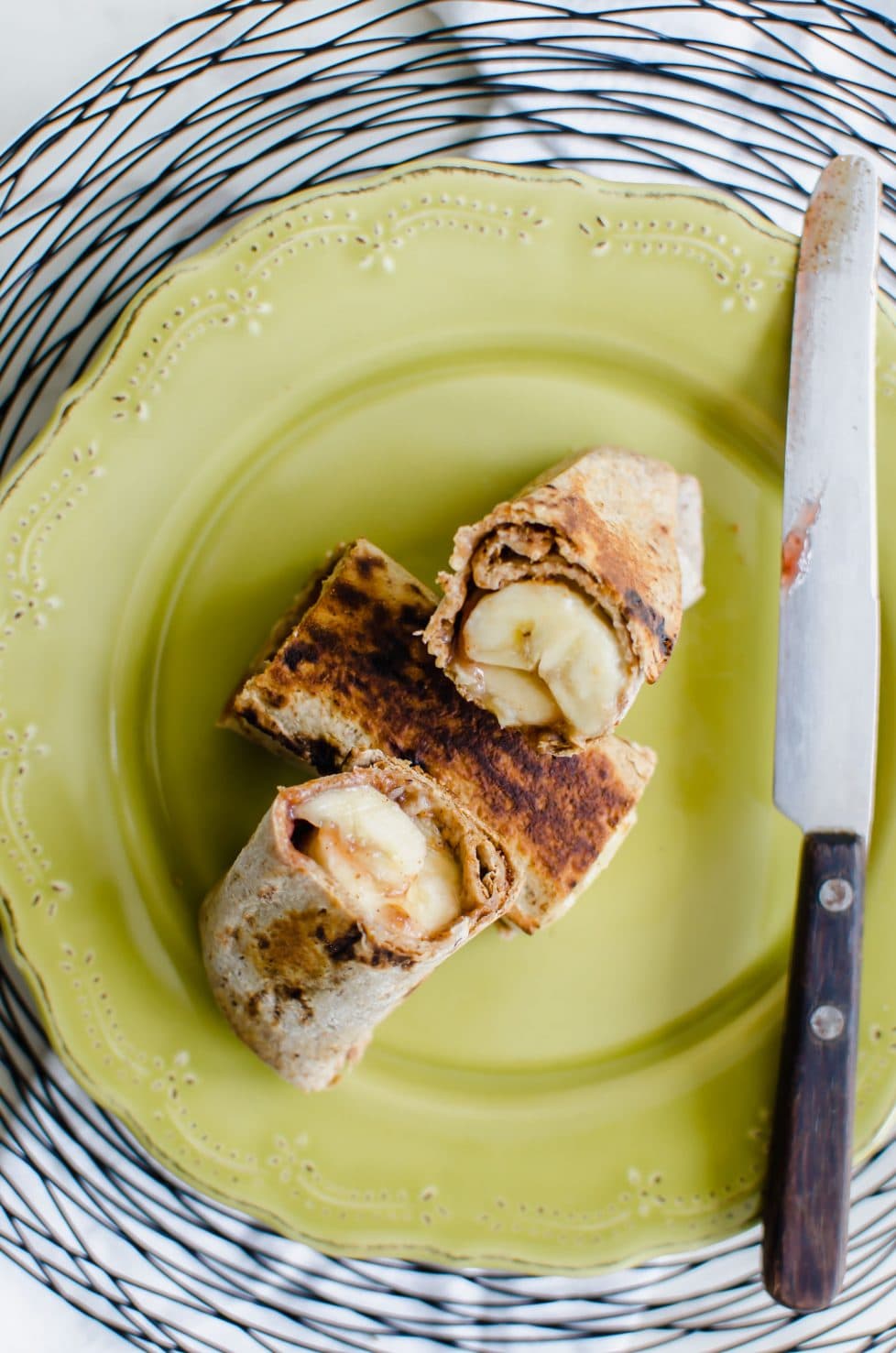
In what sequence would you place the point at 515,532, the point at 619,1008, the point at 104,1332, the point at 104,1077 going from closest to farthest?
the point at 515,532, the point at 104,1077, the point at 619,1008, the point at 104,1332

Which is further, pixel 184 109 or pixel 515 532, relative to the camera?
pixel 184 109

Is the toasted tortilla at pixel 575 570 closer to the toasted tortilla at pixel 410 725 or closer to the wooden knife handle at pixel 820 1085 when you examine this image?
the toasted tortilla at pixel 410 725

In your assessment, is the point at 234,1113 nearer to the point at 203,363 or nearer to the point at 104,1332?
the point at 104,1332

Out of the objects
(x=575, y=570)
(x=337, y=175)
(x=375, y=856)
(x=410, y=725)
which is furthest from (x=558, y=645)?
(x=337, y=175)

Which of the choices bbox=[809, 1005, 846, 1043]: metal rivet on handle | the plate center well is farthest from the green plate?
bbox=[809, 1005, 846, 1043]: metal rivet on handle

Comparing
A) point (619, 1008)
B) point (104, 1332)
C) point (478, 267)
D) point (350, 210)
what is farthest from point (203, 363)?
point (104, 1332)

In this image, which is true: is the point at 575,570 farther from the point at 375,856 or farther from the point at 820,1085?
the point at 820,1085

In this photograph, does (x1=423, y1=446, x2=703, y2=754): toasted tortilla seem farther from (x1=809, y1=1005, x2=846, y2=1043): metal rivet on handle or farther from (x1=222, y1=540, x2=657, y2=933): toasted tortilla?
(x1=809, y1=1005, x2=846, y2=1043): metal rivet on handle
